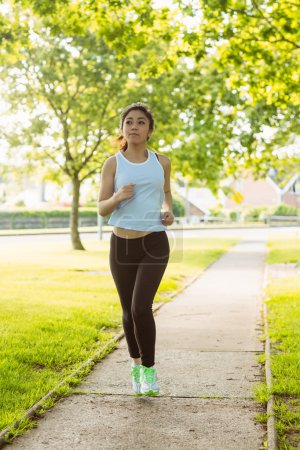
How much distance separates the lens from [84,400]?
4828mm

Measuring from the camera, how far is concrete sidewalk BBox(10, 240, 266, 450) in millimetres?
3973

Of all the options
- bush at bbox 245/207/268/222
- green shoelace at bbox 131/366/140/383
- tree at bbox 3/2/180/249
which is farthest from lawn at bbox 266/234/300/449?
bush at bbox 245/207/268/222

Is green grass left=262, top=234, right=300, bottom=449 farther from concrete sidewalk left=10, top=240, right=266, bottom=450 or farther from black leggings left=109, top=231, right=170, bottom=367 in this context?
black leggings left=109, top=231, right=170, bottom=367

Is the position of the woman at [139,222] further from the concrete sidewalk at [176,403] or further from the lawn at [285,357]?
the lawn at [285,357]

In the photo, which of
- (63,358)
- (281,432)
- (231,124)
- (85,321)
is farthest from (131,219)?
(231,124)

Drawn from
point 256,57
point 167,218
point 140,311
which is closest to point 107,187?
point 167,218

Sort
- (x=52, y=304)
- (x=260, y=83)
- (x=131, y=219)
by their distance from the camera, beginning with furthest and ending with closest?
(x=260, y=83) < (x=52, y=304) < (x=131, y=219)

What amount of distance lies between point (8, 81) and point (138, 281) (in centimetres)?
1990

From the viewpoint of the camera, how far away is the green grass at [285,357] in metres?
4.21

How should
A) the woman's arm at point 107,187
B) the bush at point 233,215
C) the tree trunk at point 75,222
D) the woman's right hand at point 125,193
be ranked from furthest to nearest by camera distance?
the bush at point 233,215, the tree trunk at point 75,222, the woman's arm at point 107,187, the woman's right hand at point 125,193

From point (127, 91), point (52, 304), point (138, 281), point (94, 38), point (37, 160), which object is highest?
point (94, 38)

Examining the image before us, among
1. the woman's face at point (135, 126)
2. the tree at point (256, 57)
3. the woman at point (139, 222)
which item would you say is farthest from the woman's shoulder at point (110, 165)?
the tree at point (256, 57)

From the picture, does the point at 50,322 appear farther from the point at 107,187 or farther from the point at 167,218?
the point at 167,218

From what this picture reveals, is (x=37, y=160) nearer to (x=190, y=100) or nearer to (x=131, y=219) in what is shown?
(x=190, y=100)
